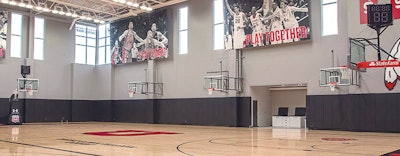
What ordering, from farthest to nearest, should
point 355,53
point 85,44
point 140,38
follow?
point 85,44 < point 140,38 < point 355,53

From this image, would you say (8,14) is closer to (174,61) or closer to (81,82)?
(81,82)

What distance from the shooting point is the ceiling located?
1193 inches

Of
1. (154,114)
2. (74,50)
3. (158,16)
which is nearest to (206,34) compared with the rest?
(158,16)

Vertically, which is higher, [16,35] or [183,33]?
[16,35]

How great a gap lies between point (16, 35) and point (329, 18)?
2453cm

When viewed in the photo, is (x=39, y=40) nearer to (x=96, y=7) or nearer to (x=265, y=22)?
(x=96, y=7)

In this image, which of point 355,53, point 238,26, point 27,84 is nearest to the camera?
point 355,53

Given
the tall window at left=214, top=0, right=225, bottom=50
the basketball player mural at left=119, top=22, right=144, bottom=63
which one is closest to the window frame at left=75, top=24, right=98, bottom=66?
the basketball player mural at left=119, top=22, right=144, bottom=63

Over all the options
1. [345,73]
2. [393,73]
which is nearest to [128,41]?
[345,73]

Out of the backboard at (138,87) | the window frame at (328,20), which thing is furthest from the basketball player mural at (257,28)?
the backboard at (138,87)

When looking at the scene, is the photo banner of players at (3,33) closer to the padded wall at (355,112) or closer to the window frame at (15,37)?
the window frame at (15,37)

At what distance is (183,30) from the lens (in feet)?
106

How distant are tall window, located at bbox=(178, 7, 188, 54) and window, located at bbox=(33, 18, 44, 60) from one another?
12.4m

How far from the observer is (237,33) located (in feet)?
Result: 91.8
